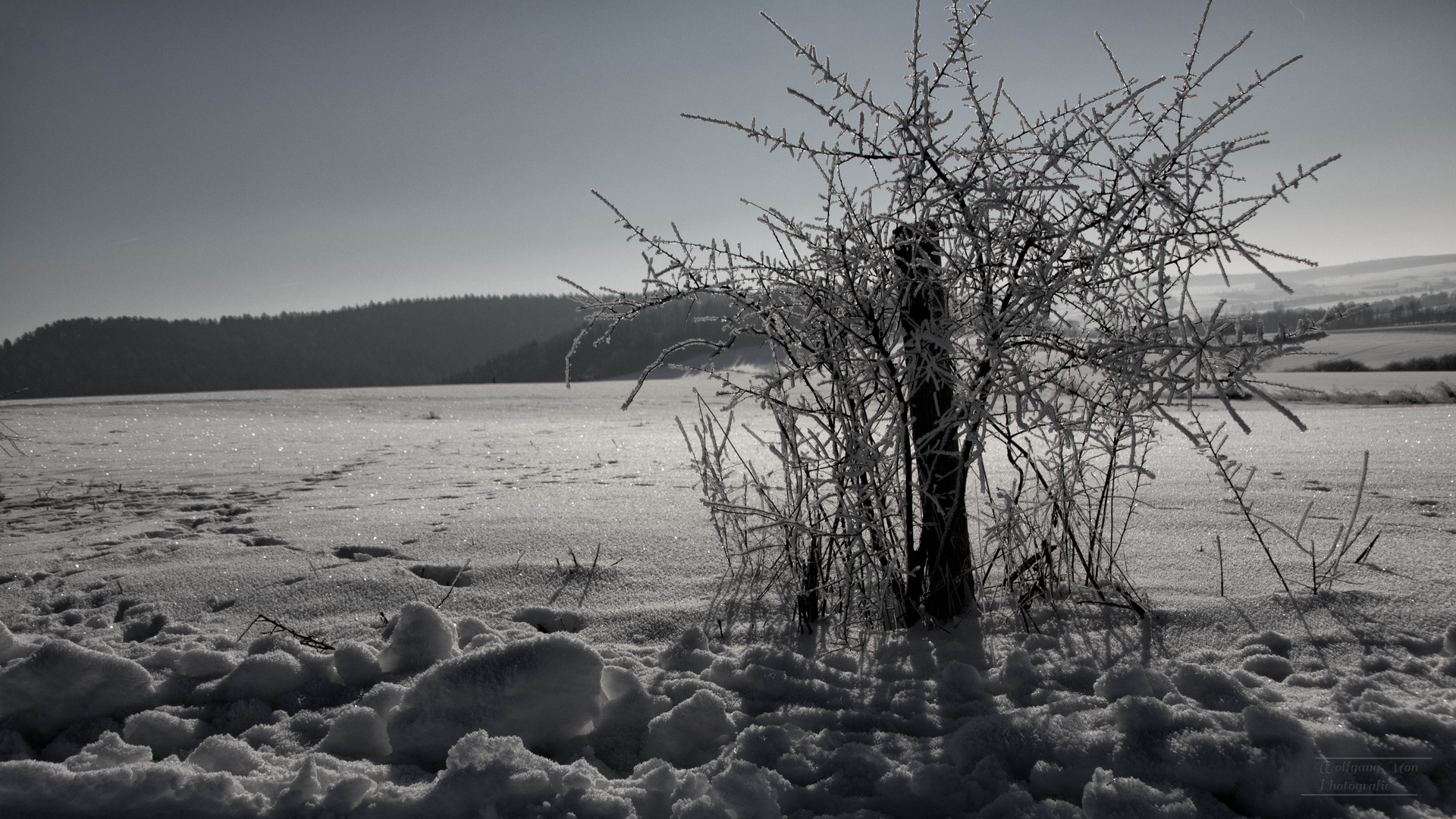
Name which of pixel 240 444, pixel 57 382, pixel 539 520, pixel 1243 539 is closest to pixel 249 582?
pixel 539 520

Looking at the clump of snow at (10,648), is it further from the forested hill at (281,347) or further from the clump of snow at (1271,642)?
the forested hill at (281,347)

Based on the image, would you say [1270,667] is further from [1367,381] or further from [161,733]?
[1367,381]

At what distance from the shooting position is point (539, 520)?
3285 millimetres

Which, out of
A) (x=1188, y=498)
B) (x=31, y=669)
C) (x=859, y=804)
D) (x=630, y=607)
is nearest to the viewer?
(x=859, y=804)

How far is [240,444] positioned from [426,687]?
7.09 meters

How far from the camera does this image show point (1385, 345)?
68.5 ft

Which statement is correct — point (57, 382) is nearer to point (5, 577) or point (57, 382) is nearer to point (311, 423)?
point (311, 423)

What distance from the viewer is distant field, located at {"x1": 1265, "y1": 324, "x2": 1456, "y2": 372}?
18203 millimetres

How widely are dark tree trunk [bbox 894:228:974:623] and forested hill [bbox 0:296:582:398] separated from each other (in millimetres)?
42134

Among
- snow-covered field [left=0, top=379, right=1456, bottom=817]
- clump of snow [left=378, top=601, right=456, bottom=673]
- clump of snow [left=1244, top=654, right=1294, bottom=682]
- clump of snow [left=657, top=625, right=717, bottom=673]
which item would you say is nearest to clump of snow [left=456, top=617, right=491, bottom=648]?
snow-covered field [left=0, top=379, right=1456, bottom=817]

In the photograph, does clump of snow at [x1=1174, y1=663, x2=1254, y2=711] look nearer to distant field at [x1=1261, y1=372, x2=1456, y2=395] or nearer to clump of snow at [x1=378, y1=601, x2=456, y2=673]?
clump of snow at [x1=378, y1=601, x2=456, y2=673]

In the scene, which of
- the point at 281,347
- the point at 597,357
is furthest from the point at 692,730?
the point at 281,347

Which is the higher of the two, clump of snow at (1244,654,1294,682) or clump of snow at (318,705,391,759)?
clump of snow at (318,705,391,759)

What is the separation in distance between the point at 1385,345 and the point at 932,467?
89.3 ft
